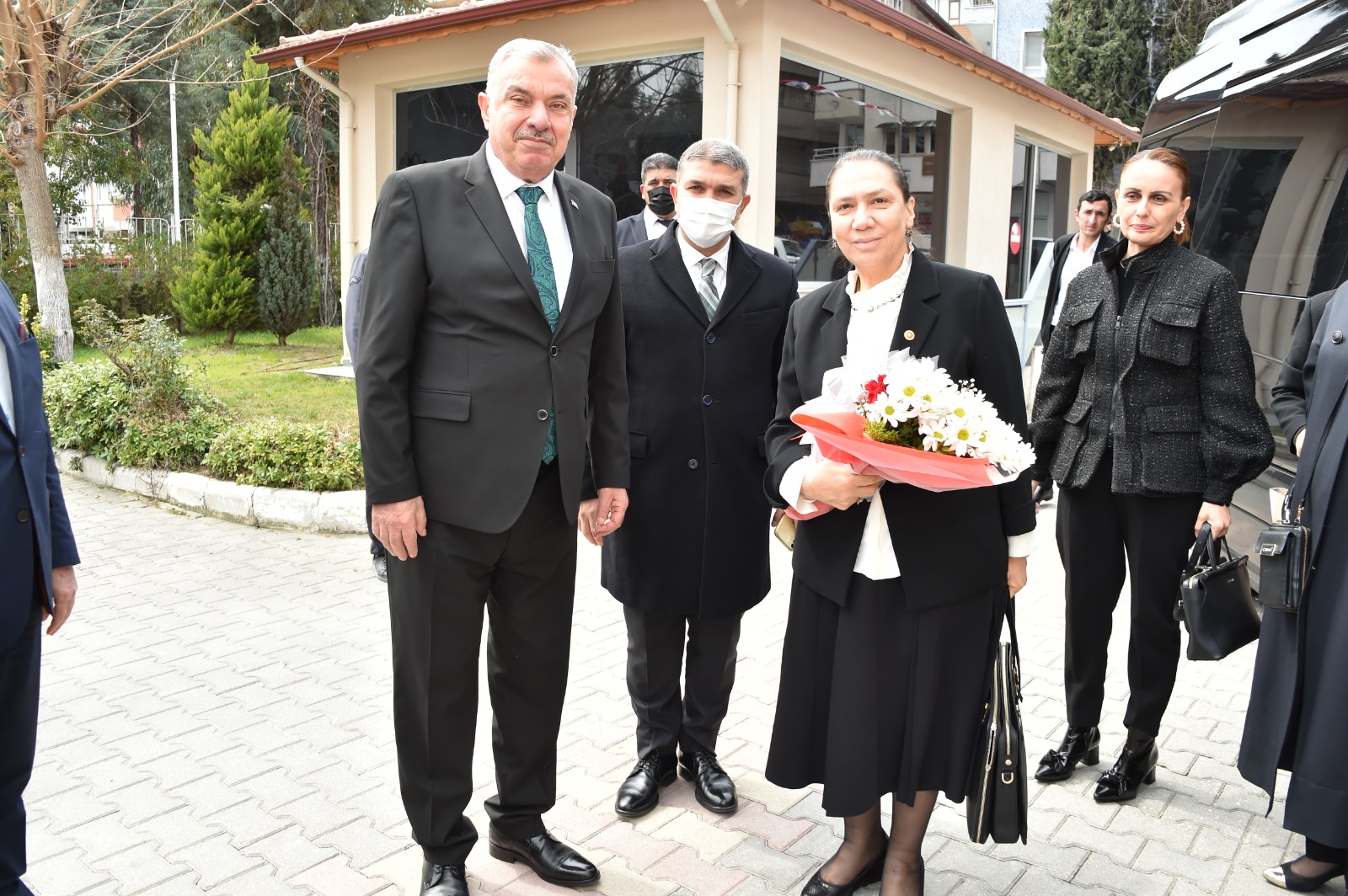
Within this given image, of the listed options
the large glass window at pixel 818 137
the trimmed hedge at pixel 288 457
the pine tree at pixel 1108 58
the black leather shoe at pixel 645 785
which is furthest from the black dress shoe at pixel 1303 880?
the pine tree at pixel 1108 58

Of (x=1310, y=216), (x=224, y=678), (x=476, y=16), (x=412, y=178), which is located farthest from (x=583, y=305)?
(x=476, y=16)

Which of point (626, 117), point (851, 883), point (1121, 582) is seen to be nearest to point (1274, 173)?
point (1121, 582)

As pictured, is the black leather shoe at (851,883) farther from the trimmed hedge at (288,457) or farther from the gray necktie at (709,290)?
the trimmed hedge at (288,457)

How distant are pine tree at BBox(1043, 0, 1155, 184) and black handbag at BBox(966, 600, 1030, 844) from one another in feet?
98.6

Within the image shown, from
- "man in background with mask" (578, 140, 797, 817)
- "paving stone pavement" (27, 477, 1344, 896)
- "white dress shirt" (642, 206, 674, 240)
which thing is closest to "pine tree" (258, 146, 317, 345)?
"paving stone pavement" (27, 477, 1344, 896)

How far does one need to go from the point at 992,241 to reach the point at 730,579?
11762mm

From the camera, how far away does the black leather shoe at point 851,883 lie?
2.99 meters

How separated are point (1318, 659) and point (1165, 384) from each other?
1.00m

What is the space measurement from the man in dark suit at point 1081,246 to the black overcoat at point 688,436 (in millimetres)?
4155

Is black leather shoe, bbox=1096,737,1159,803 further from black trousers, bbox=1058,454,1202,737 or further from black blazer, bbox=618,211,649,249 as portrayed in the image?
black blazer, bbox=618,211,649,249

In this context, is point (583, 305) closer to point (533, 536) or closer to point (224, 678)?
point (533, 536)

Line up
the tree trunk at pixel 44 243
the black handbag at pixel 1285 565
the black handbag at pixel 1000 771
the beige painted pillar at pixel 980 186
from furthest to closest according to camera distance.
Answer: the beige painted pillar at pixel 980 186, the tree trunk at pixel 44 243, the black handbag at pixel 1285 565, the black handbag at pixel 1000 771

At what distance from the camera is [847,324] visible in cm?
299

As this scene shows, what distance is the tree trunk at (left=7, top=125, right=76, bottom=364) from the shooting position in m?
12.0
